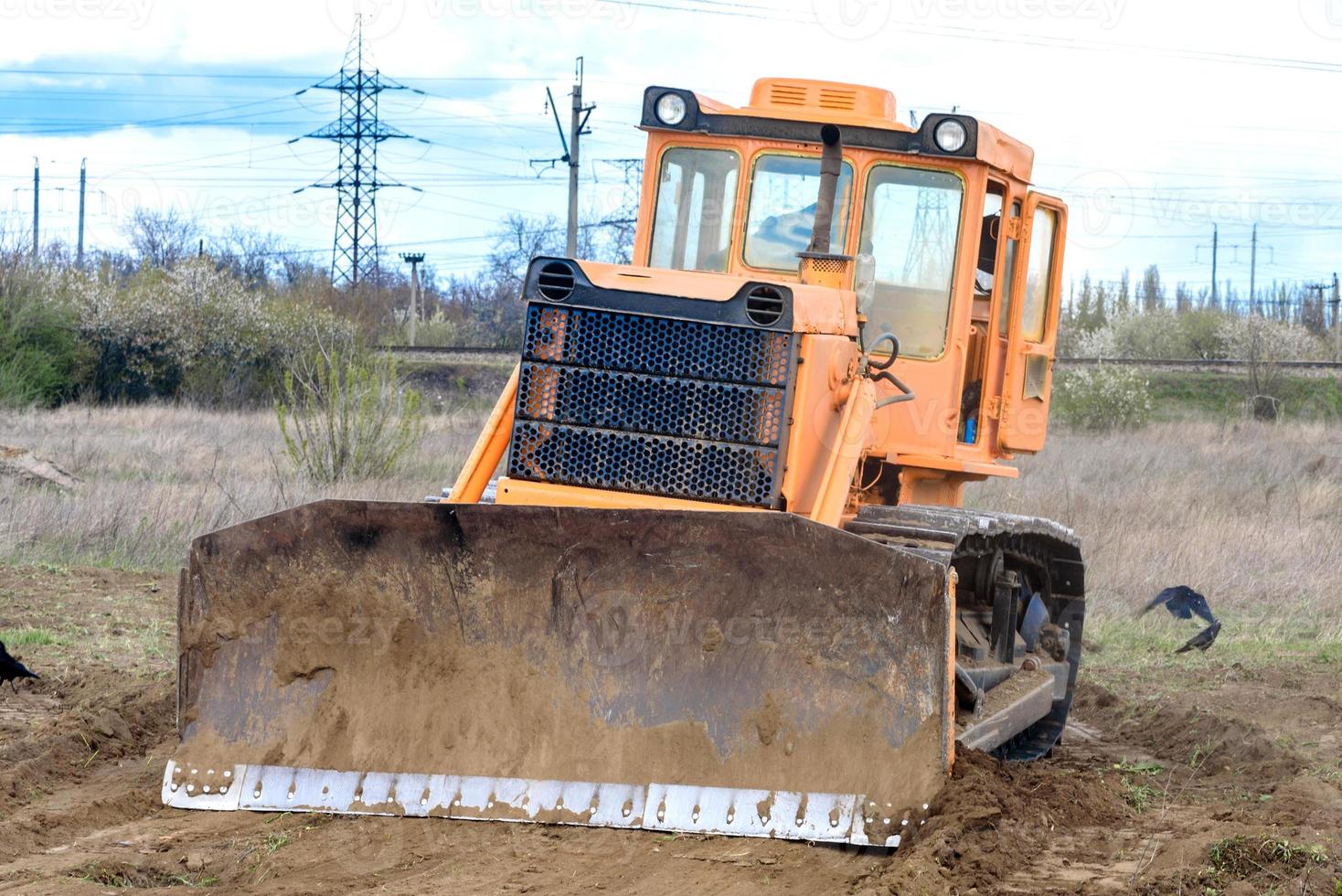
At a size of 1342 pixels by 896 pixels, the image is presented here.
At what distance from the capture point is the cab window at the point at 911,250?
6.67 m

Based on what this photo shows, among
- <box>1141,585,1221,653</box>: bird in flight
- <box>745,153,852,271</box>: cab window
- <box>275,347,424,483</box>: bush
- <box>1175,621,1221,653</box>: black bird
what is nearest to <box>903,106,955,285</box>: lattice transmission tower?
<box>745,153,852,271</box>: cab window

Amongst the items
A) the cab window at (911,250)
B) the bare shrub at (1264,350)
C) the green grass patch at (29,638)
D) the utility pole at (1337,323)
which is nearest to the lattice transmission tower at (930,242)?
the cab window at (911,250)

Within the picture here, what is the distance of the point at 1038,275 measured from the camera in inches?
296

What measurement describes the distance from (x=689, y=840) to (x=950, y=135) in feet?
11.1

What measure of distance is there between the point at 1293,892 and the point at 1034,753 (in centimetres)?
262

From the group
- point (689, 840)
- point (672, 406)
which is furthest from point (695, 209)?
point (689, 840)

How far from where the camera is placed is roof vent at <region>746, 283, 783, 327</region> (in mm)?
5438

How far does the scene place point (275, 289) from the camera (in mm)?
38938

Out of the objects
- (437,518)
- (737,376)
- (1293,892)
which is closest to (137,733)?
(437,518)

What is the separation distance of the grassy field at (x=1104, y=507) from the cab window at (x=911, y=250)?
13.3 ft

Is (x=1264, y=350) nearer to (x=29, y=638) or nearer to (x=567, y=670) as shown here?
(x=29, y=638)

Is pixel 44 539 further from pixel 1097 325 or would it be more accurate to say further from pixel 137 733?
pixel 1097 325

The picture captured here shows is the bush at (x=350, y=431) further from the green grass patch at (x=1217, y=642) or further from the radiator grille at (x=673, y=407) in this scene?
the radiator grille at (x=673, y=407)

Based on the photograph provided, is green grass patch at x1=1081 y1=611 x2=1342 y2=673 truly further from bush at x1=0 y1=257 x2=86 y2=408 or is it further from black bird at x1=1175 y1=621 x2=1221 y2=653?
bush at x1=0 y1=257 x2=86 y2=408
